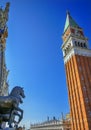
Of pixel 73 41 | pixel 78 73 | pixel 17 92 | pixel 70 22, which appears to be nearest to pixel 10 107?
pixel 17 92

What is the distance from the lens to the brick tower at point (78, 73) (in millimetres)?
41094

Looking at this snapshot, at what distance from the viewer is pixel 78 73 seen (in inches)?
1777

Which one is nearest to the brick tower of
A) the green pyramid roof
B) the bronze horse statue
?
the green pyramid roof

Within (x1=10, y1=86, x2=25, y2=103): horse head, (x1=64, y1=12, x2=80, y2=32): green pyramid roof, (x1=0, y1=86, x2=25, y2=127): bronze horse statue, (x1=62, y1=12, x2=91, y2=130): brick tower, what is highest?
(x1=64, y1=12, x2=80, y2=32): green pyramid roof

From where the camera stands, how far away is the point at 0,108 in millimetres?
9227

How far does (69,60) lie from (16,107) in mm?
42626

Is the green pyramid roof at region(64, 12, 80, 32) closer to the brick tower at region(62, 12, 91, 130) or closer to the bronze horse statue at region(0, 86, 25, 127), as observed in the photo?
the brick tower at region(62, 12, 91, 130)

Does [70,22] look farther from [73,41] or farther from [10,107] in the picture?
[10,107]

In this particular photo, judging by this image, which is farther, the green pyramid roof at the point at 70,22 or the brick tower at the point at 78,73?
the green pyramid roof at the point at 70,22

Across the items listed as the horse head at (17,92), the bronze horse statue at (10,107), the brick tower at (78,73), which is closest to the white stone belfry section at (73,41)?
the brick tower at (78,73)

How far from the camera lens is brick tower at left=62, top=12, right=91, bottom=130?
41.1m

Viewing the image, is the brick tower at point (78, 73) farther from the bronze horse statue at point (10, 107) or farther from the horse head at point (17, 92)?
the bronze horse statue at point (10, 107)

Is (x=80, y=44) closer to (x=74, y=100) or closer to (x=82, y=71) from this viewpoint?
(x=82, y=71)

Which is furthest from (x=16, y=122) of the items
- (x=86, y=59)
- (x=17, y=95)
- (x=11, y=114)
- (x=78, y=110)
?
(x=86, y=59)
